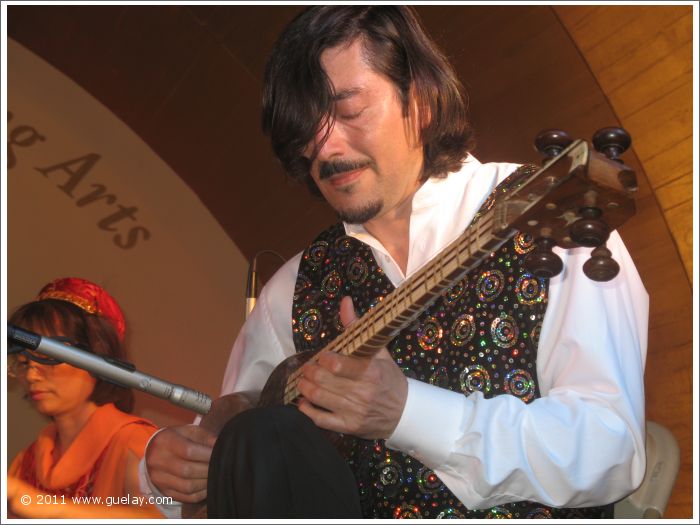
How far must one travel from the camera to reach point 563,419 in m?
1.44

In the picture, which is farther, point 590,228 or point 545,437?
point 545,437

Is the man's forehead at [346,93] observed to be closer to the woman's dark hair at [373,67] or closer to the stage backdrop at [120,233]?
the woman's dark hair at [373,67]

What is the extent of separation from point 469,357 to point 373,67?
2.28 feet

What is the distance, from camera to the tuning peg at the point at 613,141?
1.26 meters

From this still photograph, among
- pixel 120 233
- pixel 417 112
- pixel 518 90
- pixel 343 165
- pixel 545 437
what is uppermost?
pixel 120 233

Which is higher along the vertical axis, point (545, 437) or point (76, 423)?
point (76, 423)

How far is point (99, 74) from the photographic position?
3.82 meters

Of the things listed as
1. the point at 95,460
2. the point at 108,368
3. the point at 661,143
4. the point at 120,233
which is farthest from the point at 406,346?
the point at 120,233

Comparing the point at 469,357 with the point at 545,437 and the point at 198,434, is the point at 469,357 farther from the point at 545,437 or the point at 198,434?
the point at 198,434

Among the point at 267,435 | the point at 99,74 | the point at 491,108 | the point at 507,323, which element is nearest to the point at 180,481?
the point at 267,435

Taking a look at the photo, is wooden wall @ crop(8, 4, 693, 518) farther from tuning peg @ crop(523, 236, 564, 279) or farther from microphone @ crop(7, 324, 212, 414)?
microphone @ crop(7, 324, 212, 414)

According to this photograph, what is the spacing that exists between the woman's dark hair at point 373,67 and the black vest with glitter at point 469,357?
0.85ft

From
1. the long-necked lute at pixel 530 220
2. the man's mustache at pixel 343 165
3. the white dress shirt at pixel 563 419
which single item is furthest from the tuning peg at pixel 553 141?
the man's mustache at pixel 343 165

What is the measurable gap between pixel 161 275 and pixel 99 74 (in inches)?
34.7
